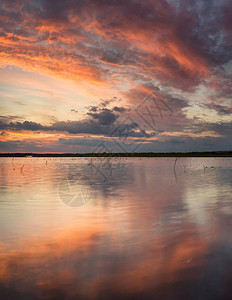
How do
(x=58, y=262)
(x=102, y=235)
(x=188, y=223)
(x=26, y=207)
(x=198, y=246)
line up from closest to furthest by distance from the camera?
(x=58, y=262)
(x=198, y=246)
(x=102, y=235)
(x=188, y=223)
(x=26, y=207)

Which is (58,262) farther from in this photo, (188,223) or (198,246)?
(188,223)

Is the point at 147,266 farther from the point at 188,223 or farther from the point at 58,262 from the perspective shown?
the point at 188,223

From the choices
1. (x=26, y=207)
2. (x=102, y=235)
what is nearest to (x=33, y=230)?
(x=102, y=235)

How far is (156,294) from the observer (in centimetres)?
627

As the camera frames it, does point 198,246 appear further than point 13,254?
Yes

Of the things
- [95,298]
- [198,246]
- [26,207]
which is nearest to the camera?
[95,298]

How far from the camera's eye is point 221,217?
49.0ft

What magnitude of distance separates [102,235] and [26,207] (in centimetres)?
865

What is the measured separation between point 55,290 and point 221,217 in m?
11.2

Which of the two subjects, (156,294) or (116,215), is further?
(116,215)

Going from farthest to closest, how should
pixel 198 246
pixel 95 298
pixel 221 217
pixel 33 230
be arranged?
1. pixel 221 217
2. pixel 33 230
3. pixel 198 246
4. pixel 95 298

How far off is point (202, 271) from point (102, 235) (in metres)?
5.03

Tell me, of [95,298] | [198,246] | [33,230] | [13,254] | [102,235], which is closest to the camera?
[95,298]

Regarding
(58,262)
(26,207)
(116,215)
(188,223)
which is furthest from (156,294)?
(26,207)
